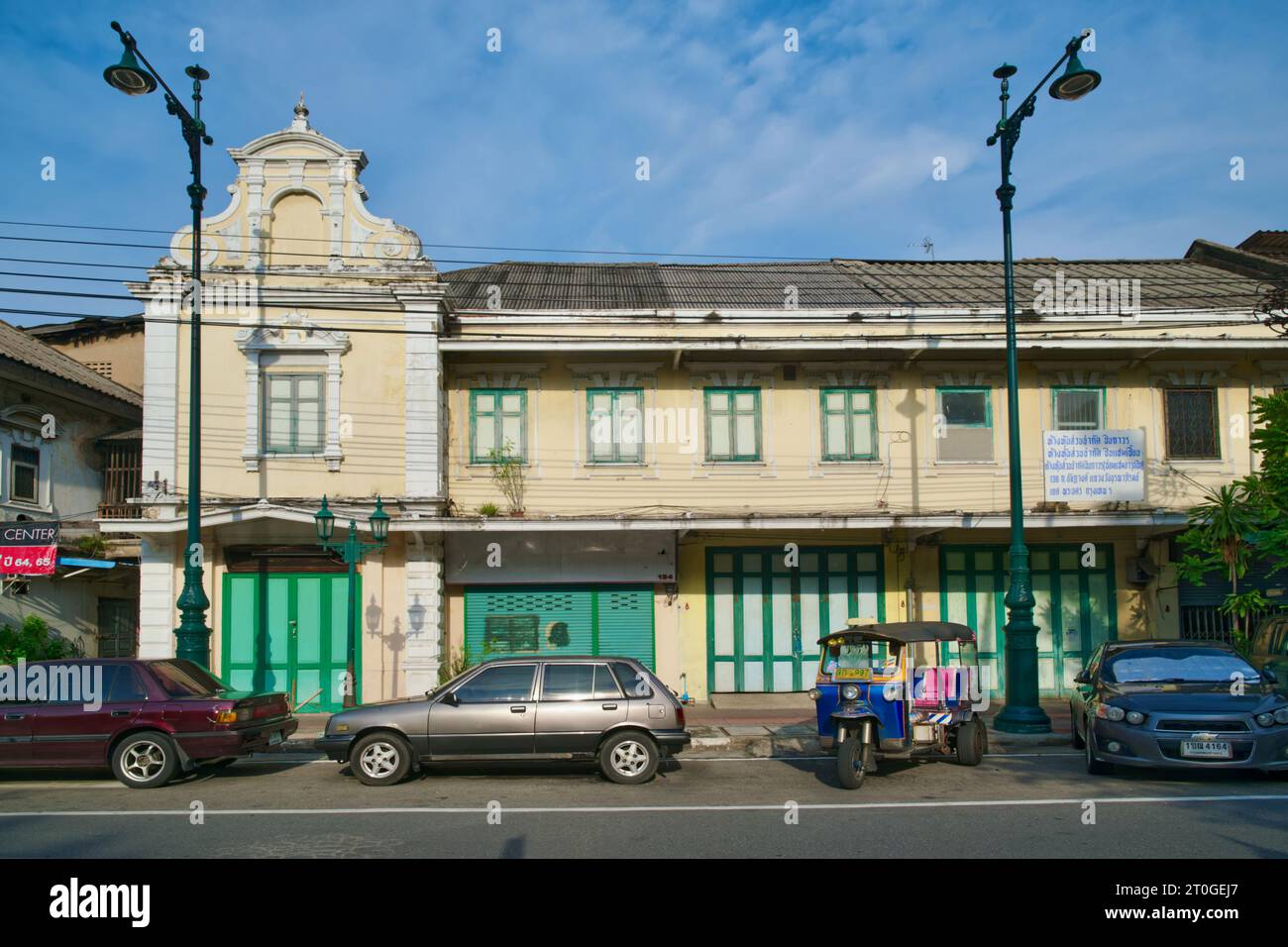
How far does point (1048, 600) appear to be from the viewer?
20.3 metres

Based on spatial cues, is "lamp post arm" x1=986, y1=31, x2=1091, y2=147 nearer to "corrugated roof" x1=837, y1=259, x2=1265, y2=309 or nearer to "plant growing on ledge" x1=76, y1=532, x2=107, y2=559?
"corrugated roof" x1=837, y1=259, x2=1265, y2=309

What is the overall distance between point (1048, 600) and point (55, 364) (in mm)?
20965

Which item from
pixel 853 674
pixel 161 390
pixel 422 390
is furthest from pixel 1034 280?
pixel 161 390

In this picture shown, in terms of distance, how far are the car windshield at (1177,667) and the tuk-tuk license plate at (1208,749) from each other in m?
1.27

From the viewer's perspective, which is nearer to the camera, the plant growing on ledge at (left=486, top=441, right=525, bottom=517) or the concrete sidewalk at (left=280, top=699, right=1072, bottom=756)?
the concrete sidewalk at (left=280, top=699, right=1072, bottom=756)

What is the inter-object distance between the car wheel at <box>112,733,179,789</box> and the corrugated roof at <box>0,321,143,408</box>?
10.7 metres

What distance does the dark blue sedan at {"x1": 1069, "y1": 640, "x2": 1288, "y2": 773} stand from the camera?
10.9 metres

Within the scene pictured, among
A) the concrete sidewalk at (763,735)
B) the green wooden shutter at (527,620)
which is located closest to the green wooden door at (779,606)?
the concrete sidewalk at (763,735)

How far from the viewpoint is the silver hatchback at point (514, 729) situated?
39.4 feet

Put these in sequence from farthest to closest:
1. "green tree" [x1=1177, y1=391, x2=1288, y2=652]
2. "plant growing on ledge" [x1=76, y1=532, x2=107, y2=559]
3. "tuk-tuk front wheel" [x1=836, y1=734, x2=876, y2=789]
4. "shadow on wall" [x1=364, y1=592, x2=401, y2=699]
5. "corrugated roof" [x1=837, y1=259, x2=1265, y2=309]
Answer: "corrugated roof" [x1=837, y1=259, x2=1265, y2=309] → "plant growing on ledge" [x1=76, y1=532, x2=107, y2=559] → "shadow on wall" [x1=364, y1=592, x2=401, y2=699] → "green tree" [x1=1177, y1=391, x2=1288, y2=652] → "tuk-tuk front wheel" [x1=836, y1=734, x2=876, y2=789]

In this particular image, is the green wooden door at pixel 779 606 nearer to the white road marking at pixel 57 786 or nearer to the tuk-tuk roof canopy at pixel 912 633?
the tuk-tuk roof canopy at pixel 912 633

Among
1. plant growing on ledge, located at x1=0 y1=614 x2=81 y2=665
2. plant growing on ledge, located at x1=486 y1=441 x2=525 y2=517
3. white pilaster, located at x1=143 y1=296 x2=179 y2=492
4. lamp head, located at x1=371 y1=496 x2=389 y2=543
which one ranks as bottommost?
plant growing on ledge, located at x1=0 y1=614 x2=81 y2=665

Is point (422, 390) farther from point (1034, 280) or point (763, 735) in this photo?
point (1034, 280)

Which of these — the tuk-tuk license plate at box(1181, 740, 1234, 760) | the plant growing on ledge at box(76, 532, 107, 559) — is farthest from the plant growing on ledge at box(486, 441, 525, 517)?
the tuk-tuk license plate at box(1181, 740, 1234, 760)
